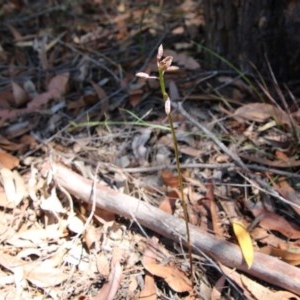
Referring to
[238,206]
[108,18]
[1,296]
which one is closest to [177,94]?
[238,206]

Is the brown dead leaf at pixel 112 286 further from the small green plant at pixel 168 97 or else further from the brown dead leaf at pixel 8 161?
the brown dead leaf at pixel 8 161

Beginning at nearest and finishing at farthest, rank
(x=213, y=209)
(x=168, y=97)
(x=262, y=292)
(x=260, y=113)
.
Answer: (x=168, y=97)
(x=262, y=292)
(x=213, y=209)
(x=260, y=113)

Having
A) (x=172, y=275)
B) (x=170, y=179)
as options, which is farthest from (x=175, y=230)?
(x=170, y=179)

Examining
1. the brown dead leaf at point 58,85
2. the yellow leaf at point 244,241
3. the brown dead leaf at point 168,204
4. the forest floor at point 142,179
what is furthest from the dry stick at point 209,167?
the brown dead leaf at point 58,85

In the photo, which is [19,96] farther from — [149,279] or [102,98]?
[149,279]

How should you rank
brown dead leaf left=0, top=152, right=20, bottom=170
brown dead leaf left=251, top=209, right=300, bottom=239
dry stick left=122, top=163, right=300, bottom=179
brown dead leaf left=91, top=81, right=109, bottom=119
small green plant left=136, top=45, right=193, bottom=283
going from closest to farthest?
small green plant left=136, top=45, right=193, bottom=283 < brown dead leaf left=251, top=209, right=300, bottom=239 < dry stick left=122, top=163, right=300, bottom=179 < brown dead leaf left=0, top=152, right=20, bottom=170 < brown dead leaf left=91, top=81, right=109, bottom=119

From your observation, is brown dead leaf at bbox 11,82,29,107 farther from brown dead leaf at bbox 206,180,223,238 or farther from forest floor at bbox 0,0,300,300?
brown dead leaf at bbox 206,180,223,238

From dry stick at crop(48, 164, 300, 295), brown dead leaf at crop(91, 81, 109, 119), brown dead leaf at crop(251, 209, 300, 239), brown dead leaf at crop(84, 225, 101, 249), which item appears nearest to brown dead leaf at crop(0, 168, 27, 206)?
dry stick at crop(48, 164, 300, 295)

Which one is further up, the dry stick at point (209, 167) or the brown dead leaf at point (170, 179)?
the dry stick at point (209, 167)
